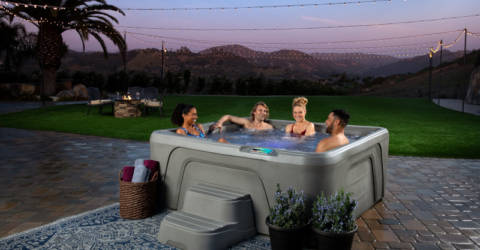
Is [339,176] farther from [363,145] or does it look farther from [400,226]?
[400,226]

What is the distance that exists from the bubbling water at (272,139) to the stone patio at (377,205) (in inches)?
38.3

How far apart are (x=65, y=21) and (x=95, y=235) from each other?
44.1 ft

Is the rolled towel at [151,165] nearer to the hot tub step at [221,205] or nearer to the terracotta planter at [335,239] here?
the hot tub step at [221,205]

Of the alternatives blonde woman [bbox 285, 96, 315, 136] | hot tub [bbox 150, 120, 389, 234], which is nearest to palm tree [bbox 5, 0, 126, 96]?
blonde woman [bbox 285, 96, 315, 136]

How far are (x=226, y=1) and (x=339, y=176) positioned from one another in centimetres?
972

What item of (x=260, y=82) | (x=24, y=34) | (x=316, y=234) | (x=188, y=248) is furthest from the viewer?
(x=260, y=82)

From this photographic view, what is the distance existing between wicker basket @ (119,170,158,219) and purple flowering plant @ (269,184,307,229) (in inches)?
42.9

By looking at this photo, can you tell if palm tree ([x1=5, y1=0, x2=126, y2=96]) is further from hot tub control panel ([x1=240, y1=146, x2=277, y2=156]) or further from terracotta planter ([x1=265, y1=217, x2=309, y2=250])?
terracotta planter ([x1=265, y1=217, x2=309, y2=250])

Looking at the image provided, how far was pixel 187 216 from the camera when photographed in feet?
8.30

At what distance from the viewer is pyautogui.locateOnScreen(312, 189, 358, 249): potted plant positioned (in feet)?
6.82

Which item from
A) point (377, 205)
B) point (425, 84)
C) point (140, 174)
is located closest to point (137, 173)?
point (140, 174)

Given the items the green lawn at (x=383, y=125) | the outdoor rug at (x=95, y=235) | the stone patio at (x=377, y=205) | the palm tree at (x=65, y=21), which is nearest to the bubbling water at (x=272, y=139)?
the stone patio at (x=377, y=205)

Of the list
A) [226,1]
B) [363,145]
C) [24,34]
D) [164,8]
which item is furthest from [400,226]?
[24,34]

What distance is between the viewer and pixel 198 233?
2311 millimetres
